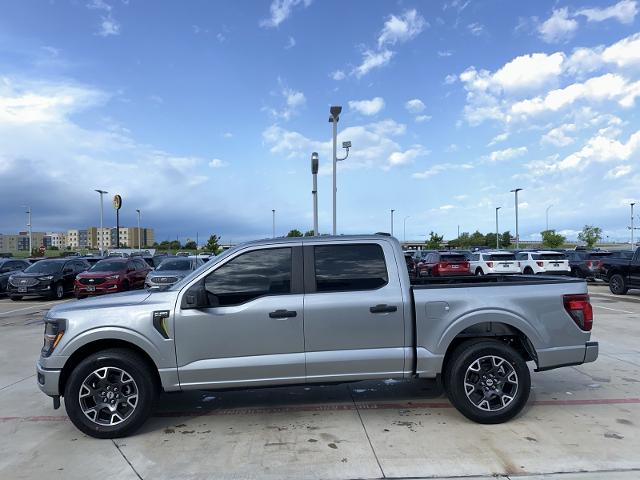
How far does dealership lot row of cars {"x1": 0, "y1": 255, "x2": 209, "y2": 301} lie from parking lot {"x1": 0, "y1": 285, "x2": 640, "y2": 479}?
1010 centimetres

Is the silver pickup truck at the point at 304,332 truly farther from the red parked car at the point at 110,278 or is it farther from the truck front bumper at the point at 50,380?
the red parked car at the point at 110,278

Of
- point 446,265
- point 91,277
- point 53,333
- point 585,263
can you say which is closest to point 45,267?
point 91,277

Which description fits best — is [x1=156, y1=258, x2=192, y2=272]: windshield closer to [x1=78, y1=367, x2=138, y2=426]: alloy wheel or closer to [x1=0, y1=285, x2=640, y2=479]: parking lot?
[x1=0, y1=285, x2=640, y2=479]: parking lot

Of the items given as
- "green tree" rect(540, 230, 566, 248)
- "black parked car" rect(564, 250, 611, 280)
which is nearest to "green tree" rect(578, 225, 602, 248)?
"green tree" rect(540, 230, 566, 248)

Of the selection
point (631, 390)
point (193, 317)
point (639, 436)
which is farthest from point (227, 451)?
point (631, 390)

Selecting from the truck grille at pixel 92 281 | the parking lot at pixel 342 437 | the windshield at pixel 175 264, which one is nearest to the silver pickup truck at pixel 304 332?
the parking lot at pixel 342 437

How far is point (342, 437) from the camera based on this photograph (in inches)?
181

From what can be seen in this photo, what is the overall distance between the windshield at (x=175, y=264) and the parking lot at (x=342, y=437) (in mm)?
10248

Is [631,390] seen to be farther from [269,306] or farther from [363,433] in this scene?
[269,306]

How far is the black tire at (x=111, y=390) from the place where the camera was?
4562 mm

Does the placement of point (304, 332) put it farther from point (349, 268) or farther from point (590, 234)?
point (590, 234)

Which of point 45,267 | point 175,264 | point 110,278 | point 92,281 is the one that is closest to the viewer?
point 92,281

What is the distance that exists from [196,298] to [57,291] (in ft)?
53.5

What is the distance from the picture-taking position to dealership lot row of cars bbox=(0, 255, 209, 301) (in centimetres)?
1656
